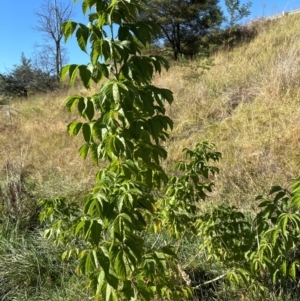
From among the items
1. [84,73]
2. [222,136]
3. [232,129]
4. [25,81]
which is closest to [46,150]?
[222,136]

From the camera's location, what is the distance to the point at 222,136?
5363 millimetres

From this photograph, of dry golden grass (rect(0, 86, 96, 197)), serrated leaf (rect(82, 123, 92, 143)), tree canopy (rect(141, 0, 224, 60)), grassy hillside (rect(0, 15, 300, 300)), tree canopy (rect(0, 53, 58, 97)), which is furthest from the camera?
tree canopy (rect(0, 53, 58, 97))

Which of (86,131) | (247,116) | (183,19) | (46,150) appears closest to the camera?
(86,131)

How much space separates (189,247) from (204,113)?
3986 millimetres

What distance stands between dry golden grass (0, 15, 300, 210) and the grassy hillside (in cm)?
1

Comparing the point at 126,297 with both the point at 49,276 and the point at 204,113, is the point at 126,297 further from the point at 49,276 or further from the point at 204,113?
the point at 204,113

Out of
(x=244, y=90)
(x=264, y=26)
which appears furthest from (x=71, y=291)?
(x=264, y=26)

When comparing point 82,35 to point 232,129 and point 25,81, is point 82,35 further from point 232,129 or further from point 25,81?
point 25,81

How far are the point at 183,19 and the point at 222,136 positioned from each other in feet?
29.4

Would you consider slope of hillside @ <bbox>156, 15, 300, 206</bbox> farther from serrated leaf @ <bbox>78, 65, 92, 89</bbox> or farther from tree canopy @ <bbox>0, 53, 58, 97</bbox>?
tree canopy @ <bbox>0, 53, 58, 97</bbox>

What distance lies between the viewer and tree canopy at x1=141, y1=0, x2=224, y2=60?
43.1 ft

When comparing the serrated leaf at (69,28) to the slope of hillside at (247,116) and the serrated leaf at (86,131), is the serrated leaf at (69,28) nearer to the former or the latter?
the serrated leaf at (86,131)

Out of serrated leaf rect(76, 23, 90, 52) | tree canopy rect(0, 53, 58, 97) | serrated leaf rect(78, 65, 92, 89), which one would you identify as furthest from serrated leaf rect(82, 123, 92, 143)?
tree canopy rect(0, 53, 58, 97)

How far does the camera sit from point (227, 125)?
18.2 ft
